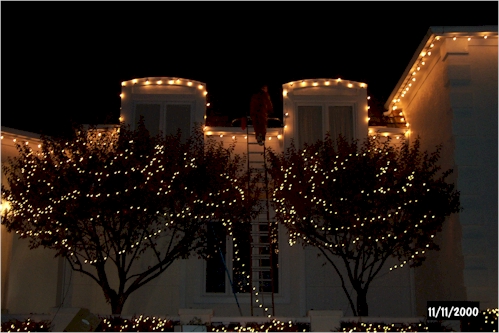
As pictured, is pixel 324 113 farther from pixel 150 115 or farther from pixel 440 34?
pixel 150 115

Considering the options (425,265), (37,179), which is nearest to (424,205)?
(425,265)

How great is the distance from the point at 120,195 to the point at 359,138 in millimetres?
6025

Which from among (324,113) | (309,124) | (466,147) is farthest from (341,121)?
(466,147)

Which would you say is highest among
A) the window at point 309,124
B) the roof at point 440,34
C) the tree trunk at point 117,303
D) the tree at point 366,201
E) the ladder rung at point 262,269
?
the roof at point 440,34

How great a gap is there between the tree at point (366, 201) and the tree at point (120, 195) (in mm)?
1363

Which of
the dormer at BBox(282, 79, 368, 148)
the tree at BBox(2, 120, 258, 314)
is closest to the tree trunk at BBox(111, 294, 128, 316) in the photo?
the tree at BBox(2, 120, 258, 314)

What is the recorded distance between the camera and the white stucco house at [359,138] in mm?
11609

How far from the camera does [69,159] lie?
12.5 meters

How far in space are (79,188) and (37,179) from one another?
3.41ft

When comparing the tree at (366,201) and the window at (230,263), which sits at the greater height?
the tree at (366,201)

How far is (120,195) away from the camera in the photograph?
1203 centimetres

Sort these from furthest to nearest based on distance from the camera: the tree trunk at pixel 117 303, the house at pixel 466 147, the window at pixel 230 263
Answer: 1. the window at pixel 230 263
2. the tree trunk at pixel 117 303
3. the house at pixel 466 147
